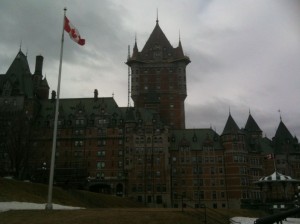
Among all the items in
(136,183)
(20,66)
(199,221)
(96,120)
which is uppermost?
(20,66)

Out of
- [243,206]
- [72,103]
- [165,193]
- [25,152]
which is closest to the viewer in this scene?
[25,152]

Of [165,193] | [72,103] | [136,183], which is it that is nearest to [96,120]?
[72,103]

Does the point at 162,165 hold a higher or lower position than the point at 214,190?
higher

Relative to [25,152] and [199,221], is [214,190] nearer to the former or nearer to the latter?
[25,152]

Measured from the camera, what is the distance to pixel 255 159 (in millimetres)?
100875

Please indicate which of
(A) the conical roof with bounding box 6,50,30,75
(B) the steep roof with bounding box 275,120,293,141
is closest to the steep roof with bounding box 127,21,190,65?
(A) the conical roof with bounding box 6,50,30,75

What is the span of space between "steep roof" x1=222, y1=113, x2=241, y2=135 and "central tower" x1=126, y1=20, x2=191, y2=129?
1563cm

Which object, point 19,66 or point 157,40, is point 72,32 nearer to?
point 19,66

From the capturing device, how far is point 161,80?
116 metres

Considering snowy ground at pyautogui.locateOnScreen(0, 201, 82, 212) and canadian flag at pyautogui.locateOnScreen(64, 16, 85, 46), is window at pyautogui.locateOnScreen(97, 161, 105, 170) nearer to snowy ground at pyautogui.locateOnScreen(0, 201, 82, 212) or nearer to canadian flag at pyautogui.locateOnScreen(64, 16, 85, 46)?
snowy ground at pyautogui.locateOnScreen(0, 201, 82, 212)

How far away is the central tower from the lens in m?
112

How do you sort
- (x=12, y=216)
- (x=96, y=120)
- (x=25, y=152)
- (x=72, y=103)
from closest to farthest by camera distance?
(x=12, y=216) → (x=25, y=152) → (x=96, y=120) → (x=72, y=103)

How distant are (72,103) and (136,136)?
22684 millimetres

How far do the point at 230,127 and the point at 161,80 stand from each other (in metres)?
28.0
